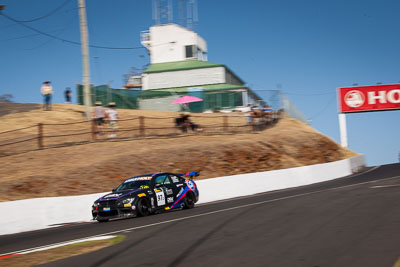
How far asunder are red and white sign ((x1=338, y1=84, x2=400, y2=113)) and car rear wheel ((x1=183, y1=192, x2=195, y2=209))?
100 feet

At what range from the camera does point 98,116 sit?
25.1 meters

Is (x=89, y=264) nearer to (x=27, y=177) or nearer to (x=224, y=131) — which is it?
(x=27, y=177)

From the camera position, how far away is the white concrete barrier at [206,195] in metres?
13.4

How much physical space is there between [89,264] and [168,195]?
320 inches

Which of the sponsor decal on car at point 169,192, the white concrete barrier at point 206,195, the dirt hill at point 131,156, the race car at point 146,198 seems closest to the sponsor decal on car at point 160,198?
the race car at point 146,198

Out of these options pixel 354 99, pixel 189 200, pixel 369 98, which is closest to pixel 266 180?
pixel 189 200

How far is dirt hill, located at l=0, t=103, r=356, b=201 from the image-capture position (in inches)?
778

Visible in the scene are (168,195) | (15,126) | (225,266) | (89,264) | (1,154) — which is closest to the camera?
(225,266)

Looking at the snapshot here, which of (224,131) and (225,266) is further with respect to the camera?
(224,131)

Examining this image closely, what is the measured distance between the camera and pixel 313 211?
10.9 metres

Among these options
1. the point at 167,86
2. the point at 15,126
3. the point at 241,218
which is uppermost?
the point at 167,86

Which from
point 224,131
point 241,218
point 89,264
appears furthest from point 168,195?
point 224,131

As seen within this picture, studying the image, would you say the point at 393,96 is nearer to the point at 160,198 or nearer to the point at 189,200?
the point at 189,200

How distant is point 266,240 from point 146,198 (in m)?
6.71
